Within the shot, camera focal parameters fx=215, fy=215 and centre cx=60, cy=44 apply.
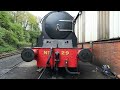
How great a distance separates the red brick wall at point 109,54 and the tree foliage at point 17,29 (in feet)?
22.2

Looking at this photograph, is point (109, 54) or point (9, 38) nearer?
point (109, 54)

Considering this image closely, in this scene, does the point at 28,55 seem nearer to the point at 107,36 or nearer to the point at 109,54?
the point at 109,54

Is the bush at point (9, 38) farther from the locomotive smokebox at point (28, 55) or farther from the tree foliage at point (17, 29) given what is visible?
the locomotive smokebox at point (28, 55)

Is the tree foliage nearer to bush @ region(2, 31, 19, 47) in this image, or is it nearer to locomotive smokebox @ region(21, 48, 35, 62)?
bush @ region(2, 31, 19, 47)

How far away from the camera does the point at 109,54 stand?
9805 mm

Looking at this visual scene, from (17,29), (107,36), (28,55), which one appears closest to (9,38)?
(17,29)

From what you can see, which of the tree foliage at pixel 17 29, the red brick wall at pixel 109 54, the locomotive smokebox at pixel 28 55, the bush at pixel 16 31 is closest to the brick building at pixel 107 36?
the red brick wall at pixel 109 54

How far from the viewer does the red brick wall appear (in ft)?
28.1

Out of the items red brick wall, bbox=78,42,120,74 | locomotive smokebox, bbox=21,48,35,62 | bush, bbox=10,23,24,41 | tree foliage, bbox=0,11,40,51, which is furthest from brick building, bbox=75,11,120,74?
bush, bbox=10,23,24,41

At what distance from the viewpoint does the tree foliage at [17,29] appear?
28234 millimetres

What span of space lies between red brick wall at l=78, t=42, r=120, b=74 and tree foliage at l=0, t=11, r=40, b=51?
22.2 feet

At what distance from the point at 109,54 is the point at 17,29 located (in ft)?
95.4
